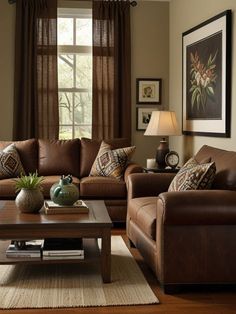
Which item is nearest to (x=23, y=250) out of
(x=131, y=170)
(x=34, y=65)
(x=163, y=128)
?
(x=131, y=170)

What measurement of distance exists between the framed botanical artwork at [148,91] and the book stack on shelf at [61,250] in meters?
3.58

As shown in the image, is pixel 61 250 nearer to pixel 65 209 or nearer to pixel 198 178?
pixel 65 209

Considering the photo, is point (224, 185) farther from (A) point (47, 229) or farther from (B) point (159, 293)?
(A) point (47, 229)

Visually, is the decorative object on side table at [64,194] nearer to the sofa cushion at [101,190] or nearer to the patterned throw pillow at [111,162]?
the sofa cushion at [101,190]

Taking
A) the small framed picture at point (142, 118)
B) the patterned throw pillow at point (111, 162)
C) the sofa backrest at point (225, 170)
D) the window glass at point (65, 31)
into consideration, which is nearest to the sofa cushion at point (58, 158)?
the patterned throw pillow at point (111, 162)

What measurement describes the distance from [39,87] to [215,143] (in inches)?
103

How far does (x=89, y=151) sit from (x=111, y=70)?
4.37 feet

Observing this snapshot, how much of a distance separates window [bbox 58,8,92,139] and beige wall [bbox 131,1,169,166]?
609 mm

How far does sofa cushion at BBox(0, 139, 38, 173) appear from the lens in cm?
596

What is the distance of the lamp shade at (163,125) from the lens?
5895mm

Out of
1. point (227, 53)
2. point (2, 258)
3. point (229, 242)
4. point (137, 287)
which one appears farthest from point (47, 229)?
point (227, 53)

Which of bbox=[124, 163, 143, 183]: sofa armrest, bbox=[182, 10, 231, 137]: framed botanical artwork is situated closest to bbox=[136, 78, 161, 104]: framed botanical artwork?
bbox=[182, 10, 231, 137]: framed botanical artwork

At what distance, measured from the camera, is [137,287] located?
348cm

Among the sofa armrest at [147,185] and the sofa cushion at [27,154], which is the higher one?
the sofa cushion at [27,154]
